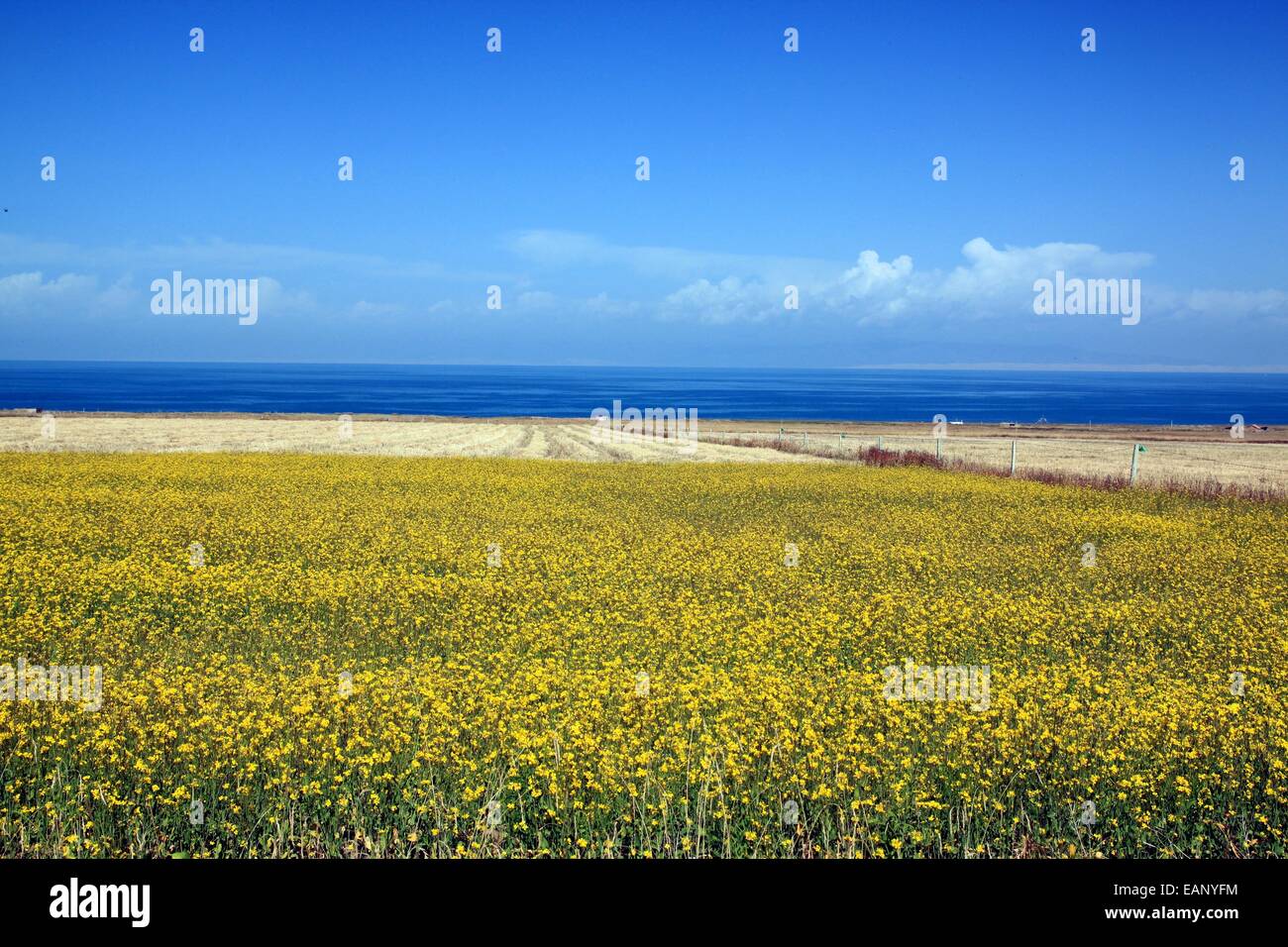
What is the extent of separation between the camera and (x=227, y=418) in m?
78.9

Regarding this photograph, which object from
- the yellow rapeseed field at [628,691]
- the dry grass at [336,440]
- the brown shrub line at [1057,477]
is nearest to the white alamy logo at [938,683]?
the yellow rapeseed field at [628,691]

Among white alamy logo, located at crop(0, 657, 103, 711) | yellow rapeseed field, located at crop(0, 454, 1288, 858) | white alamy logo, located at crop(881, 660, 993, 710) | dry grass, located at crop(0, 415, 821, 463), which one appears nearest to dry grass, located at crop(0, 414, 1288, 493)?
dry grass, located at crop(0, 415, 821, 463)

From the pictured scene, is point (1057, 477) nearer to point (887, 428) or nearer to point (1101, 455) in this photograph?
point (1101, 455)

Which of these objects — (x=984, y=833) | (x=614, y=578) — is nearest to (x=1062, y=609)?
(x=614, y=578)

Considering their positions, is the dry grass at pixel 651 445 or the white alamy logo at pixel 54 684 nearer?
the white alamy logo at pixel 54 684

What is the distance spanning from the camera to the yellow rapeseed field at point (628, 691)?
6422mm

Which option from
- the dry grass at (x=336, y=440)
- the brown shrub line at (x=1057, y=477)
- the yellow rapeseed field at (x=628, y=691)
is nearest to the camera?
the yellow rapeseed field at (x=628, y=691)

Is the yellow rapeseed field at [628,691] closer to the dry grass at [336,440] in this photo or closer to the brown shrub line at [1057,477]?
the brown shrub line at [1057,477]
